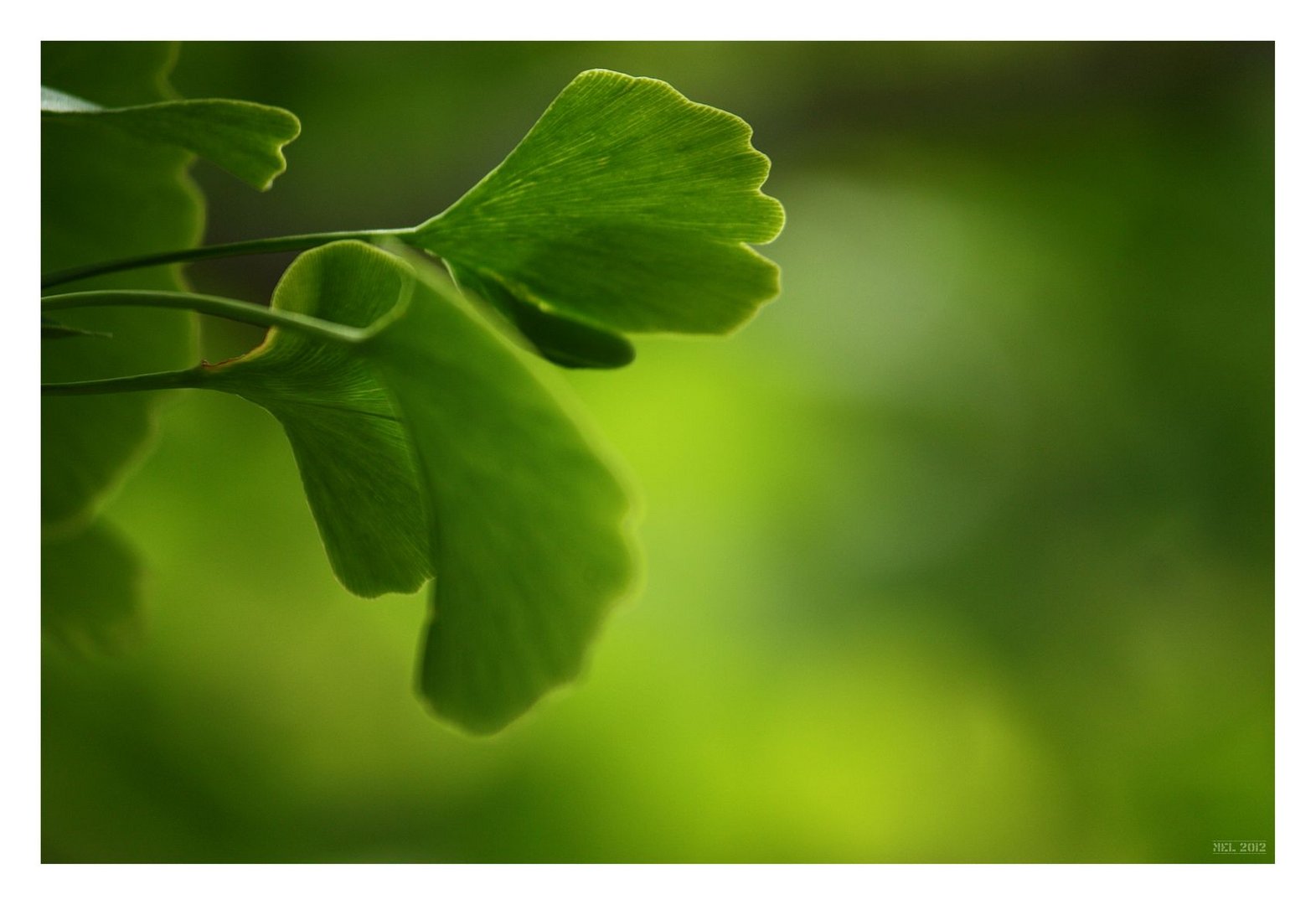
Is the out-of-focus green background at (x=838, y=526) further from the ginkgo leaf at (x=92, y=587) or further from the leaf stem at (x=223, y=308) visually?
the leaf stem at (x=223, y=308)

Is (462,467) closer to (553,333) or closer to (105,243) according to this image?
(553,333)

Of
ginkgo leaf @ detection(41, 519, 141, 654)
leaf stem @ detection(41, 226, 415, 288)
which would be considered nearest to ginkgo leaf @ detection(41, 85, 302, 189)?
leaf stem @ detection(41, 226, 415, 288)

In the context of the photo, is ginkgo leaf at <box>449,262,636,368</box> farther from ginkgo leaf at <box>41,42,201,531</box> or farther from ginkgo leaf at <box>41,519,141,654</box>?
ginkgo leaf at <box>41,519,141,654</box>

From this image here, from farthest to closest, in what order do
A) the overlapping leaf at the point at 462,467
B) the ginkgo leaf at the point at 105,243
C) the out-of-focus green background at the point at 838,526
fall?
1. the out-of-focus green background at the point at 838,526
2. the ginkgo leaf at the point at 105,243
3. the overlapping leaf at the point at 462,467

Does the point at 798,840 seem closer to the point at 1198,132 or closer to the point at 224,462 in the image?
the point at 224,462

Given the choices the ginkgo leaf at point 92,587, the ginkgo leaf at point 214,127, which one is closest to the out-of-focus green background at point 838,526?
the ginkgo leaf at point 92,587

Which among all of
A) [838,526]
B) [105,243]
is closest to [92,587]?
[105,243]
